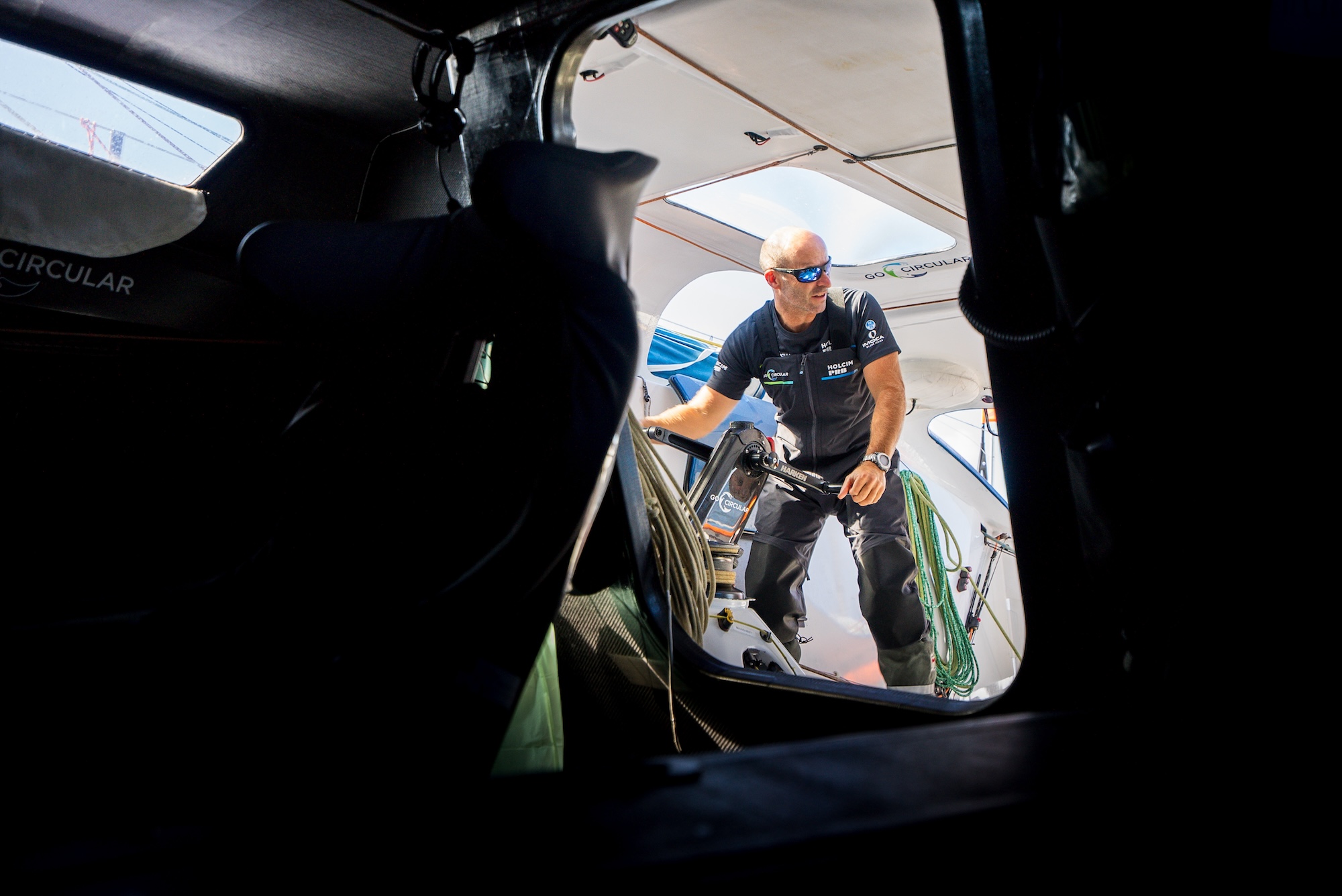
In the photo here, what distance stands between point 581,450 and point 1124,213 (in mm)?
541

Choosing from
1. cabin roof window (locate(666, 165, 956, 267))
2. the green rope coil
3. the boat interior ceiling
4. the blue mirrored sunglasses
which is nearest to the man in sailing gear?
the blue mirrored sunglasses

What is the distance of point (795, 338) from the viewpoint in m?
3.23

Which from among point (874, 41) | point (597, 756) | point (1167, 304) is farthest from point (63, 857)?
point (874, 41)

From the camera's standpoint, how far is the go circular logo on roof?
403cm

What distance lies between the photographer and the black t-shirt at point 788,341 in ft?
10.0

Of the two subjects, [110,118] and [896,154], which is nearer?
[110,118]

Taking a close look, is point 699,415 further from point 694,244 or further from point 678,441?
point 694,244

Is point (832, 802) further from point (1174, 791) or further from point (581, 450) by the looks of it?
point (581, 450)

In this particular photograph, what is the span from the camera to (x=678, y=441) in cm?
257

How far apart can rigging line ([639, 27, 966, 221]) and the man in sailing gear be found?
1.23 feet

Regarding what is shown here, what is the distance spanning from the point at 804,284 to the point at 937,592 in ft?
5.30

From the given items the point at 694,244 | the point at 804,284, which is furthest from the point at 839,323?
the point at 694,244

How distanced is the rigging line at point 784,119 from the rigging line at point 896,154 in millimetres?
12

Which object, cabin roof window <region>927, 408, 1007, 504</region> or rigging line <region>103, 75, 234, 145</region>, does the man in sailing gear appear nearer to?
cabin roof window <region>927, 408, 1007, 504</region>
